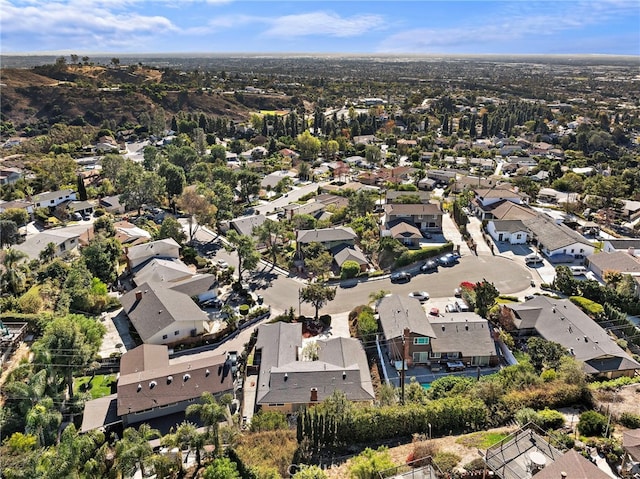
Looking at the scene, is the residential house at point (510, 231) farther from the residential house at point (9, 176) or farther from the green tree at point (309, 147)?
the residential house at point (9, 176)

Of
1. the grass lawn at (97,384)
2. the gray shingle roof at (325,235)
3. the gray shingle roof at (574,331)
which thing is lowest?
the grass lawn at (97,384)

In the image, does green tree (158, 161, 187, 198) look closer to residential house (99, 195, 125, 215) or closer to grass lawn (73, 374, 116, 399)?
residential house (99, 195, 125, 215)

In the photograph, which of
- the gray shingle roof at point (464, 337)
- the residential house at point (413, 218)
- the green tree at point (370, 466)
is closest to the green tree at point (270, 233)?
the residential house at point (413, 218)

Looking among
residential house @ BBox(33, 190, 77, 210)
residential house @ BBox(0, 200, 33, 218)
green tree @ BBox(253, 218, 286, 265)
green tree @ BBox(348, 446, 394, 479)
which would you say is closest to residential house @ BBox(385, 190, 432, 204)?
green tree @ BBox(253, 218, 286, 265)

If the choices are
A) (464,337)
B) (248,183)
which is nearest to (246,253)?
(464,337)

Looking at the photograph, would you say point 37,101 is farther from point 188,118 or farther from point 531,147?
point 531,147

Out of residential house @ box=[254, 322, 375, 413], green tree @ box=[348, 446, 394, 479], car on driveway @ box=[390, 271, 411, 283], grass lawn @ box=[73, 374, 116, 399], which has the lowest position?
grass lawn @ box=[73, 374, 116, 399]
